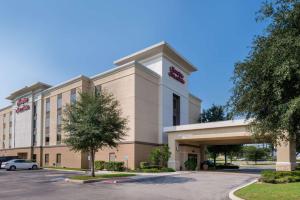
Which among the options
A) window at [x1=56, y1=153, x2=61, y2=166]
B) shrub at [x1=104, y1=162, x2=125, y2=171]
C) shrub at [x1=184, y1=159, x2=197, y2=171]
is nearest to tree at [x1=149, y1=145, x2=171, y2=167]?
shrub at [x1=184, y1=159, x2=197, y2=171]

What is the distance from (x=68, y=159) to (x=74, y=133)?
21410 mm

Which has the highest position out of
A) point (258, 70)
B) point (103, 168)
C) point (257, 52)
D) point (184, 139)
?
point (257, 52)

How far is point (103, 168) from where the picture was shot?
38.2 metres

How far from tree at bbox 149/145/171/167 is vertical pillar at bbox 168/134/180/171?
832 millimetres

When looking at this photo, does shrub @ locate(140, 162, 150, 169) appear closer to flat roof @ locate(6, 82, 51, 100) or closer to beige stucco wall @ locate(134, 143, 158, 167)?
beige stucco wall @ locate(134, 143, 158, 167)

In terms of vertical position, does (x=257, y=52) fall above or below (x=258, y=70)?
above

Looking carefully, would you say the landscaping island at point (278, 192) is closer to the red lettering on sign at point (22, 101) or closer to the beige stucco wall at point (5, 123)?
the red lettering on sign at point (22, 101)

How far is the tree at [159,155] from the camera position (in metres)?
36.7

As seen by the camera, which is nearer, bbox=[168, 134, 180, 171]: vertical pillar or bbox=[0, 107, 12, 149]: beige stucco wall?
bbox=[168, 134, 180, 171]: vertical pillar

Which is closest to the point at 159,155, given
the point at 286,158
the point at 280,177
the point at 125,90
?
the point at 125,90

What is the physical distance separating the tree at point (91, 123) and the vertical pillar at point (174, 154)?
44.7 ft

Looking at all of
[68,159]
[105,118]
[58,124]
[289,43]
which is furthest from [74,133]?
[58,124]

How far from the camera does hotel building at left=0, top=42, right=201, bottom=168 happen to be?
38.1 metres

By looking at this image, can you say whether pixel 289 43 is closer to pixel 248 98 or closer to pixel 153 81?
pixel 248 98
